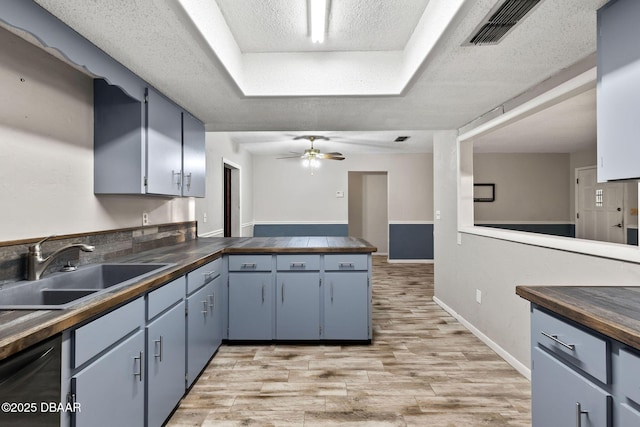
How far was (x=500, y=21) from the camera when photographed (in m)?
1.57

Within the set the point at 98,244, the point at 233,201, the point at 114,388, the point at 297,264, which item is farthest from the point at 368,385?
→ the point at 233,201

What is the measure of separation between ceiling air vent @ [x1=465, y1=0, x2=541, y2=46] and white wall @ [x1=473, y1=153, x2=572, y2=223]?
5652 millimetres

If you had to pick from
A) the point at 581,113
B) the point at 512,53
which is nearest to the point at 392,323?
the point at 512,53

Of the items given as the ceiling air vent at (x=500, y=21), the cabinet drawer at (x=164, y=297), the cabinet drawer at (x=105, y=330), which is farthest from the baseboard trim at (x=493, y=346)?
the cabinet drawer at (x=105, y=330)

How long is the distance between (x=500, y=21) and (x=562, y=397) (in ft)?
5.20

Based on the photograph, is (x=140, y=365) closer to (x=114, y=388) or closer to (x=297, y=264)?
(x=114, y=388)

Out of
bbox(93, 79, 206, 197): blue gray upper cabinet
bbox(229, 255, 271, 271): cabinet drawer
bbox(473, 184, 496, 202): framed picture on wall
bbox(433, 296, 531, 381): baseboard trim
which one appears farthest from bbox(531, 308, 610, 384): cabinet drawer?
bbox(473, 184, 496, 202): framed picture on wall

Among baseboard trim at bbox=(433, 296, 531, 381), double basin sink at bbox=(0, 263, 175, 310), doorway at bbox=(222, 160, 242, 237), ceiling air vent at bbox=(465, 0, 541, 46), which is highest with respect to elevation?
ceiling air vent at bbox=(465, 0, 541, 46)

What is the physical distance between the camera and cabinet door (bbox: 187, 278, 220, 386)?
2211mm

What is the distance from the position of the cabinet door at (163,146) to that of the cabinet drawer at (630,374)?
8.08 feet

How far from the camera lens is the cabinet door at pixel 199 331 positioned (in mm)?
2211

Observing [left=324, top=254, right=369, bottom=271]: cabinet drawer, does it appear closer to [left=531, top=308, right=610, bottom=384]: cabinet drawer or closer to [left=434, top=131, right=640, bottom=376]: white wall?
[left=434, top=131, right=640, bottom=376]: white wall

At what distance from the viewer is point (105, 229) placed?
2.30 m

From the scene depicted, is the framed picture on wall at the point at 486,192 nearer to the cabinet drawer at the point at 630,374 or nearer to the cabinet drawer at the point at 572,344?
the cabinet drawer at the point at 572,344
